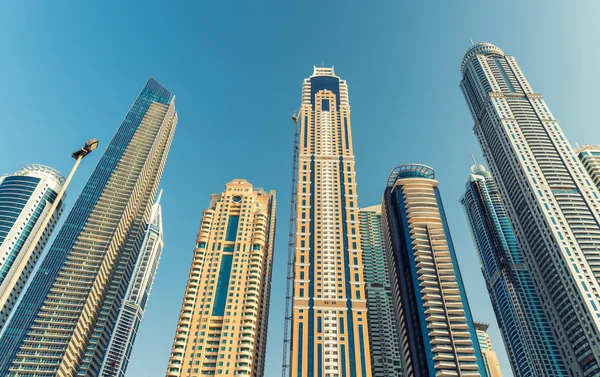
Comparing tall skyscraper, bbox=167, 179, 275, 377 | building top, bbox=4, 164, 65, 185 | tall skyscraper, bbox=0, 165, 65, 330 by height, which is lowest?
tall skyscraper, bbox=167, 179, 275, 377

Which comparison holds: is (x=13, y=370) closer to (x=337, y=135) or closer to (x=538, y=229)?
(x=337, y=135)

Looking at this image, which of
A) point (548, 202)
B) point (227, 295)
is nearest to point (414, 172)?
point (548, 202)

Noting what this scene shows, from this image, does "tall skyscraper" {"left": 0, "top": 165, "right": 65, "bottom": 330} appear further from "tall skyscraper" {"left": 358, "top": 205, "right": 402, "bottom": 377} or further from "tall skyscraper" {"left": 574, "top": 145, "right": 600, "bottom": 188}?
"tall skyscraper" {"left": 574, "top": 145, "right": 600, "bottom": 188}

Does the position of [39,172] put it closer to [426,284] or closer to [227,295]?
[227,295]

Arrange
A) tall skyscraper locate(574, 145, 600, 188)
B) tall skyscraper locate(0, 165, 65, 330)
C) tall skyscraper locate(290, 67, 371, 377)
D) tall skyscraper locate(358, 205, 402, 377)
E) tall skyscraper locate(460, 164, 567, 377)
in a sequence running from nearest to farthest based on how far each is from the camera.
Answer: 1. tall skyscraper locate(290, 67, 371, 377)
2. tall skyscraper locate(574, 145, 600, 188)
3. tall skyscraper locate(460, 164, 567, 377)
4. tall skyscraper locate(358, 205, 402, 377)
5. tall skyscraper locate(0, 165, 65, 330)

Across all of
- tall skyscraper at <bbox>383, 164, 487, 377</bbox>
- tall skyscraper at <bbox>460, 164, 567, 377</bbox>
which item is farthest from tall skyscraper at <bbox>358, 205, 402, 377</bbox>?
tall skyscraper at <bbox>460, 164, 567, 377</bbox>

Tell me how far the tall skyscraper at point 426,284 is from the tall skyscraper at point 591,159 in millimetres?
54821

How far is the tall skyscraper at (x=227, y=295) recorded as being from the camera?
114938 mm

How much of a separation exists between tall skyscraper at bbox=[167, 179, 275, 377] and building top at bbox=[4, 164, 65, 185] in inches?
3329

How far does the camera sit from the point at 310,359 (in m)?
114

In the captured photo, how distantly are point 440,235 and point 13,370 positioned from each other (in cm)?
15104

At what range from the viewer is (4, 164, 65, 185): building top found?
7445 inches

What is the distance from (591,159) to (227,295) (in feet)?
461

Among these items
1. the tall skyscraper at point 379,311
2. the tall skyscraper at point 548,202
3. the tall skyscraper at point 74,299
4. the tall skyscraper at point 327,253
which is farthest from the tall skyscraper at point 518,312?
the tall skyscraper at point 74,299
